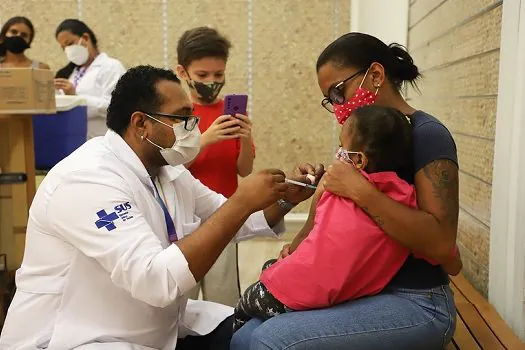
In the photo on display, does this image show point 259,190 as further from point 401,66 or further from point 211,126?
point 211,126

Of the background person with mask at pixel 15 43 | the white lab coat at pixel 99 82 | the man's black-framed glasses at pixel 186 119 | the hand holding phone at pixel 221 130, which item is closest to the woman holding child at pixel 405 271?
the man's black-framed glasses at pixel 186 119

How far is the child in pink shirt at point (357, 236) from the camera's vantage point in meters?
1.46

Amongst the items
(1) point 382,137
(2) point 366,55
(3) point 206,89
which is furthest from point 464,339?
(3) point 206,89

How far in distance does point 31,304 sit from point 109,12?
13.2 ft

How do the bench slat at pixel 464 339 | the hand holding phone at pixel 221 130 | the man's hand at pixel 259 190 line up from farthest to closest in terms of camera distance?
1. the hand holding phone at pixel 221 130
2. the bench slat at pixel 464 339
3. the man's hand at pixel 259 190

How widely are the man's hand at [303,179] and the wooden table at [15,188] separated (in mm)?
1986

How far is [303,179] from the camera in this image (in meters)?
1.94

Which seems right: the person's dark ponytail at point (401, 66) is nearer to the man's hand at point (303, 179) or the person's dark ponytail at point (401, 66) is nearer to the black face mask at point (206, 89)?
the man's hand at point (303, 179)

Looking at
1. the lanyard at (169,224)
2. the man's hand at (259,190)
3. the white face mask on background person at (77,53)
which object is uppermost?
the white face mask on background person at (77,53)

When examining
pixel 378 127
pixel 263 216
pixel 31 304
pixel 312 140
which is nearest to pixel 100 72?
pixel 312 140

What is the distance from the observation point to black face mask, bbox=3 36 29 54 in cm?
426

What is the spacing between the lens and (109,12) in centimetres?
520

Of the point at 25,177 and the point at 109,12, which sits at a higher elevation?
the point at 109,12

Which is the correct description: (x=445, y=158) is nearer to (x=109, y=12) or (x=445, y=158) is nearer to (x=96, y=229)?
(x=96, y=229)
